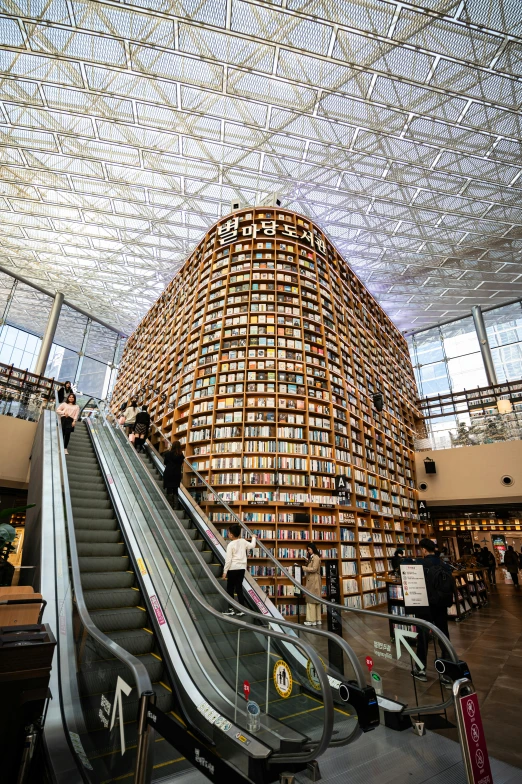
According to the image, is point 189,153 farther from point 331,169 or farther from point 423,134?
point 423,134

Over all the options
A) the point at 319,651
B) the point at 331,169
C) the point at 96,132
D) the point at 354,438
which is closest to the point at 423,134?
the point at 331,169

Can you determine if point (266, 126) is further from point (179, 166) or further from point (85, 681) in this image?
point (85, 681)

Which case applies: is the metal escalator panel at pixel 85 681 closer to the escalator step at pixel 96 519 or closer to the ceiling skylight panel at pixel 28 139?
the escalator step at pixel 96 519

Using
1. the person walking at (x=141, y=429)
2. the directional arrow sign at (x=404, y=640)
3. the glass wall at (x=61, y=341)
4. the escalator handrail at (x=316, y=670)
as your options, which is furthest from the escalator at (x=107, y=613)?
the glass wall at (x=61, y=341)

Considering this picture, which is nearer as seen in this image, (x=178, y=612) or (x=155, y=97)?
(x=178, y=612)

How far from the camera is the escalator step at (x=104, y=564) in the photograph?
3.51m

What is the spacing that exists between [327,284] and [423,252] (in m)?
5.79

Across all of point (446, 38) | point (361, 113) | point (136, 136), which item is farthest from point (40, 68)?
point (446, 38)

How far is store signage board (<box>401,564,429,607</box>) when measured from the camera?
12.2ft

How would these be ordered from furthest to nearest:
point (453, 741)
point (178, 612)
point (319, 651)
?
point (178, 612) → point (453, 741) → point (319, 651)

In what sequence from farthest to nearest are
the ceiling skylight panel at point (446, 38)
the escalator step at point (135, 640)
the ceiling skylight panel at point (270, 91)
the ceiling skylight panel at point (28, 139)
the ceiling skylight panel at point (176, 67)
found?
the ceiling skylight panel at point (28, 139) < the ceiling skylight panel at point (270, 91) < the ceiling skylight panel at point (176, 67) < the ceiling skylight panel at point (446, 38) < the escalator step at point (135, 640)

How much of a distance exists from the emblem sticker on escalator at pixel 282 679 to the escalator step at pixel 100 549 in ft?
7.73

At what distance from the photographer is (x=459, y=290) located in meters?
15.0

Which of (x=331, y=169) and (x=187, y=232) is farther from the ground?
(x=187, y=232)
